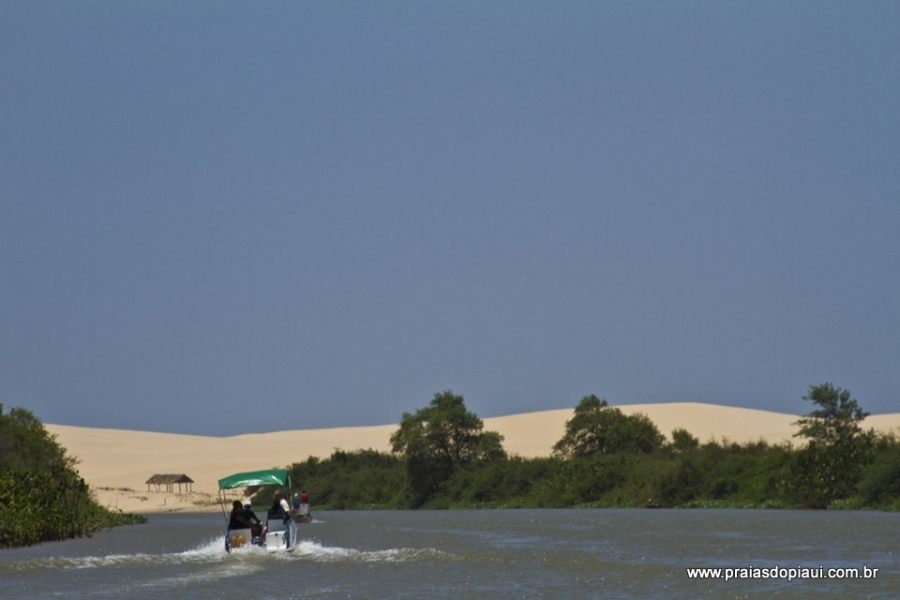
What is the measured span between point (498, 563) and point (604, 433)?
214 feet

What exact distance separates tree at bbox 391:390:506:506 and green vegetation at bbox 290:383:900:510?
0.07 meters

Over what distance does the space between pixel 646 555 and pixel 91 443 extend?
506 ft

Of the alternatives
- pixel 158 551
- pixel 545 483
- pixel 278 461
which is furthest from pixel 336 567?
pixel 278 461

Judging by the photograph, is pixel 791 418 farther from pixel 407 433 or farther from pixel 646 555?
pixel 646 555

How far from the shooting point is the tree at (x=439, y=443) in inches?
4070

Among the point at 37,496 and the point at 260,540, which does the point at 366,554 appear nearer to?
the point at 260,540

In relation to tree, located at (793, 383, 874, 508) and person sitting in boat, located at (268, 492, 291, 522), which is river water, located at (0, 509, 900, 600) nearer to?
person sitting in boat, located at (268, 492, 291, 522)

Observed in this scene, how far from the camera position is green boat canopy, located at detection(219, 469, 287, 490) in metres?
48.6

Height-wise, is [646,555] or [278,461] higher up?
[278,461]

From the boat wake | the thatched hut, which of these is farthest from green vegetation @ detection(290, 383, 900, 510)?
the boat wake

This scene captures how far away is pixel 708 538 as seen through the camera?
158 ft

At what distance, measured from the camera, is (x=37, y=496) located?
177 feet

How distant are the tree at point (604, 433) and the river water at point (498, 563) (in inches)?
1593

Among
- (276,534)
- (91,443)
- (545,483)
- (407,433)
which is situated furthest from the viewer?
(91,443)
